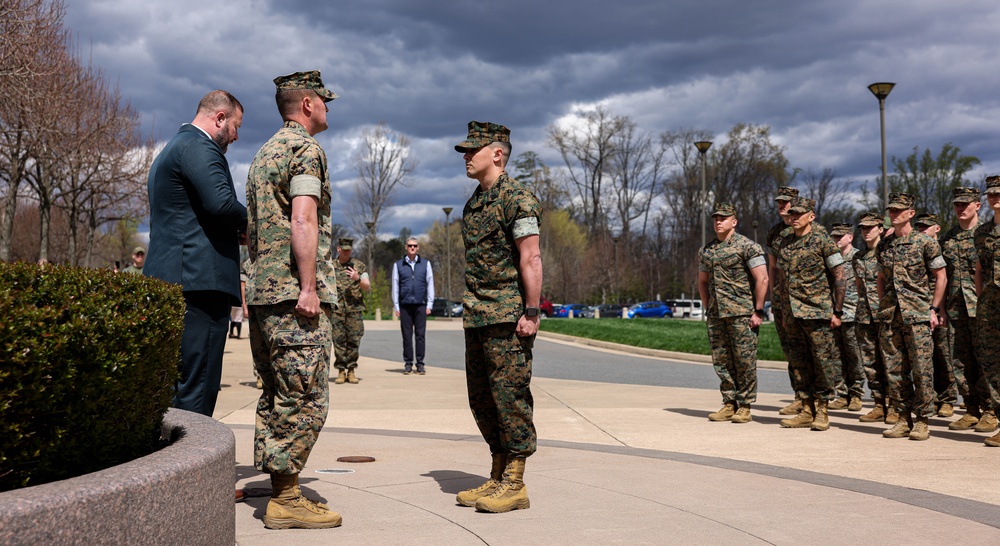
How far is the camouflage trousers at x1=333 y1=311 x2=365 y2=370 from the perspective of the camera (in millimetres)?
12703

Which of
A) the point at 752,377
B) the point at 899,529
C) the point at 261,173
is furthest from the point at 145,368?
the point at 752,377

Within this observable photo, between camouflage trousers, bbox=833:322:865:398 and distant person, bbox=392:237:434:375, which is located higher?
distant person, bbox=392:237:434:375

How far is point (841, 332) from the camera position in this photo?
10.5m

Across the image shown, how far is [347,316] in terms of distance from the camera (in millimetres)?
12859

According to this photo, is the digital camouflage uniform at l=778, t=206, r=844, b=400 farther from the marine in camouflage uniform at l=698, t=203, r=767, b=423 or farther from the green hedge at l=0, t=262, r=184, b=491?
the green hedge at l=0, t=262, r=184, b=491

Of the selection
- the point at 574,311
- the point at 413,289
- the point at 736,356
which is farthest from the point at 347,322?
the point at 574,311

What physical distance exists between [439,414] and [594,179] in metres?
65.4

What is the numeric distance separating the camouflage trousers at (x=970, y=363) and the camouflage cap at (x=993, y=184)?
1.42 metres

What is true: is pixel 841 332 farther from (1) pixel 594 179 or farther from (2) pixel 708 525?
(1) pixel 594 179

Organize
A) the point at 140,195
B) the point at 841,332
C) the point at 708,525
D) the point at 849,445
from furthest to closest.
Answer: the point at 140,195 < the point at 841,332 < the point at 849,445 < the point at 708,525

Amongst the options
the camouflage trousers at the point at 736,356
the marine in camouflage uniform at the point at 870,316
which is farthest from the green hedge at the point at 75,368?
the marine in camouflage uniform at the point at 870,316

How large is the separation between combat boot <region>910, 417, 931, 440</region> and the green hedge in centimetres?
633

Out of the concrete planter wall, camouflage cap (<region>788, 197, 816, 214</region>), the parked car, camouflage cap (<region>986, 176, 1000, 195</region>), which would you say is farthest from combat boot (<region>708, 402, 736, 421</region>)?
the parked car

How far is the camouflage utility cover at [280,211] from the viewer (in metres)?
4.38
